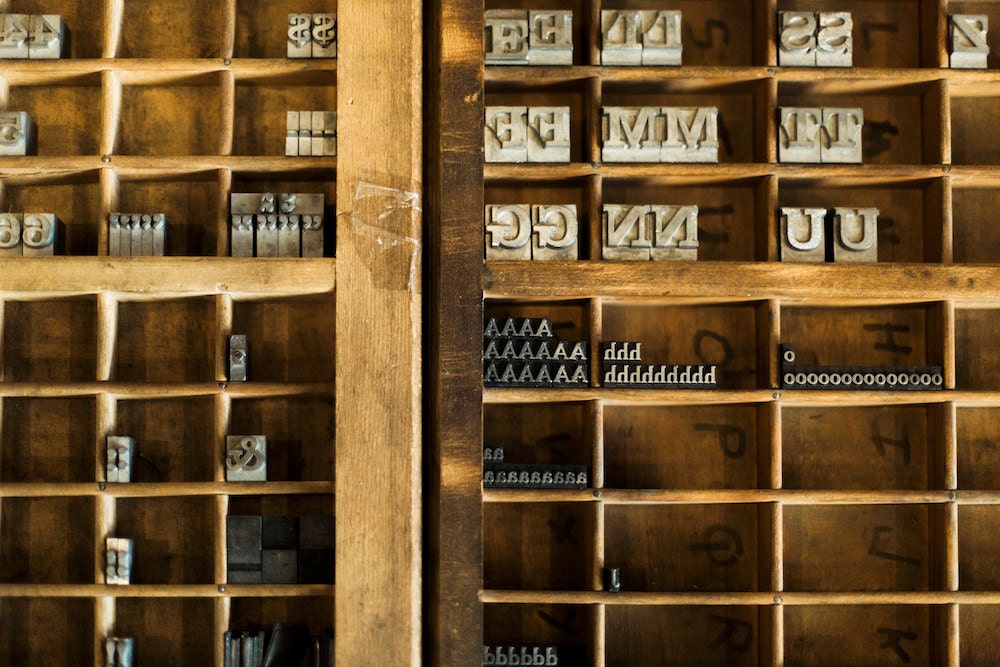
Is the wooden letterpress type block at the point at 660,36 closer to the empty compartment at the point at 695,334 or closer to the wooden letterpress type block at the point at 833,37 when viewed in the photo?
the wooden letterpress type block at the point at 833,37

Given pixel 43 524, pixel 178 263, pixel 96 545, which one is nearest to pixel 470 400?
pixel 178 263

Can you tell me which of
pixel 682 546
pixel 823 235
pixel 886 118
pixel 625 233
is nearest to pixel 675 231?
pixel 625 233

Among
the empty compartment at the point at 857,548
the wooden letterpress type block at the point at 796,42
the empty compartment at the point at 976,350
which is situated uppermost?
the wooden letterpress type block at the point at 796,42

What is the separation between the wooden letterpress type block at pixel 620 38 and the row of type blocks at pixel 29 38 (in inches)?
61.8

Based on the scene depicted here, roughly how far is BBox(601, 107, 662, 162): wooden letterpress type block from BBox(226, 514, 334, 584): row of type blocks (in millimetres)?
1305

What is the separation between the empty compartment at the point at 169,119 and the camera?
8.39 feet

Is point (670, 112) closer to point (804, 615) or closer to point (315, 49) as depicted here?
point (315, 49)

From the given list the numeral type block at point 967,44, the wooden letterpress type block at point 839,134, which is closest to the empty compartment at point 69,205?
the wooden letterpress type block at point 839,134

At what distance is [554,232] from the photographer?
2.40 metres

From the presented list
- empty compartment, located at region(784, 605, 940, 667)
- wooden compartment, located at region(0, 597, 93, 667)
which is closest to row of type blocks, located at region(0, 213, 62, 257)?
wooden compartment, located at region(0, 597, 93, 667)

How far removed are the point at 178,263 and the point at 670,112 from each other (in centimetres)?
144

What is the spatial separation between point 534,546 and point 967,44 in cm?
192

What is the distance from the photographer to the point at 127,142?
256 centimetres

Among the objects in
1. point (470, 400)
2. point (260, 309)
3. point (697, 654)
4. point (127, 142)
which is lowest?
point (697, 654)
